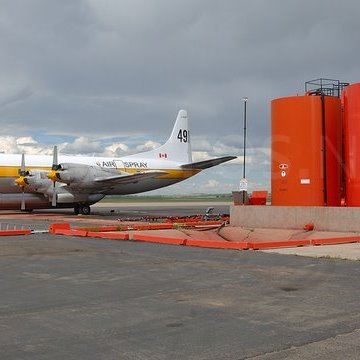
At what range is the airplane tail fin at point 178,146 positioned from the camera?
4850 cm

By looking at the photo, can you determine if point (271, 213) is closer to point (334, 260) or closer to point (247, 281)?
Answer: point (334, 260)

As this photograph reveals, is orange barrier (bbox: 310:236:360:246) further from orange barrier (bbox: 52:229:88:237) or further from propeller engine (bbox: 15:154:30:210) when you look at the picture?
propeller engine (bbox: 15:154:30:210)

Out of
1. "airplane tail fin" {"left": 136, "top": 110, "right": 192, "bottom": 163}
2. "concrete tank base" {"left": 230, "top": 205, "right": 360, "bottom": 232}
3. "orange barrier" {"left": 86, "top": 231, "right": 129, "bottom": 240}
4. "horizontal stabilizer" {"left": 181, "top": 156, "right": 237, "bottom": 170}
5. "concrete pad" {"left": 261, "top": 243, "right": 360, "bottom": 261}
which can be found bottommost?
"concrete pad" {"left": 261, "top": 243, "right": 360, "bottom": 261}

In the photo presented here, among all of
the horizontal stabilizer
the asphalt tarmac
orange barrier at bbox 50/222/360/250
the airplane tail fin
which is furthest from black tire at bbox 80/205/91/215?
the asphalt tarmac

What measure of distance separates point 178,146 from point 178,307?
42737 mm

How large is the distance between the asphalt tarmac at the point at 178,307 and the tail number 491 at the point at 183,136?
1484 inches

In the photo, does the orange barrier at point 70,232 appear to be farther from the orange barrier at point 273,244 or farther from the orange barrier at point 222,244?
the orange barrier at point 273,244

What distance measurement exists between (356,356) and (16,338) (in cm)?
383

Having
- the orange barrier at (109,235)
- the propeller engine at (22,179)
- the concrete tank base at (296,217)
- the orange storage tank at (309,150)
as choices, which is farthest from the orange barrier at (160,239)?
the propeller engine at (22,179)

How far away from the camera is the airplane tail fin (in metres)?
48.5

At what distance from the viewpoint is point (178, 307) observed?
24.5 ft

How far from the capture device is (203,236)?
2141 centimetres

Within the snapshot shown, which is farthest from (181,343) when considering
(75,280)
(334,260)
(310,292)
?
(334,260)

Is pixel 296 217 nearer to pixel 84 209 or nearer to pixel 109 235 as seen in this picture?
pixel 109 235
